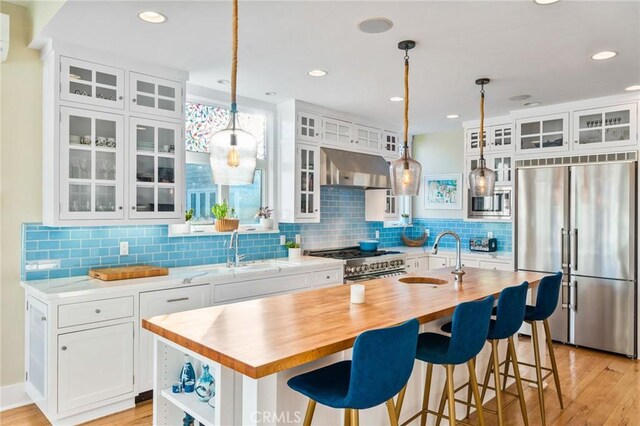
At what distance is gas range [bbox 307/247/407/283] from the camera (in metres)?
4.86

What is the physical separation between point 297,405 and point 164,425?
745 mm

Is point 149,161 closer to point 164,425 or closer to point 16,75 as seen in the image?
point 16,75

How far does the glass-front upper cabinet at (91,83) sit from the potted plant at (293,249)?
2.25 meters

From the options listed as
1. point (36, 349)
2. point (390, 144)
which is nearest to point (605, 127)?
point (390, 144)

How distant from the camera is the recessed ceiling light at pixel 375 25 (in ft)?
8.66

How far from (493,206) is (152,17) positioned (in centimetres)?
457

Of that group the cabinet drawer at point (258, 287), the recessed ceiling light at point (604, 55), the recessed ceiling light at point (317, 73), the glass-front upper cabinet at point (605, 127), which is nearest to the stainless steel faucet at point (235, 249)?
the cabinet drawer at point (258, 287)

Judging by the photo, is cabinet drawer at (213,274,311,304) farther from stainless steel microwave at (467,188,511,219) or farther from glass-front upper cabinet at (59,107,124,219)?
stainless steel microwave at (467,188,511,219)

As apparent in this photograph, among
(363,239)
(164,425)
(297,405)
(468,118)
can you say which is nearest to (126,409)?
(164,425)

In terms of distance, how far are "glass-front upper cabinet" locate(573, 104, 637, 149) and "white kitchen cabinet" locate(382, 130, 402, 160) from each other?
220 cm

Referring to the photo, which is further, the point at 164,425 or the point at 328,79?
the point at 328,79

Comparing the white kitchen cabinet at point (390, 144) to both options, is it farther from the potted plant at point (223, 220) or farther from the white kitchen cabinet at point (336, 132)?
the potted plant at point (223, 220)

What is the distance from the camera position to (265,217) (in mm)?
4762

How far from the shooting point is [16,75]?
3.19 m
